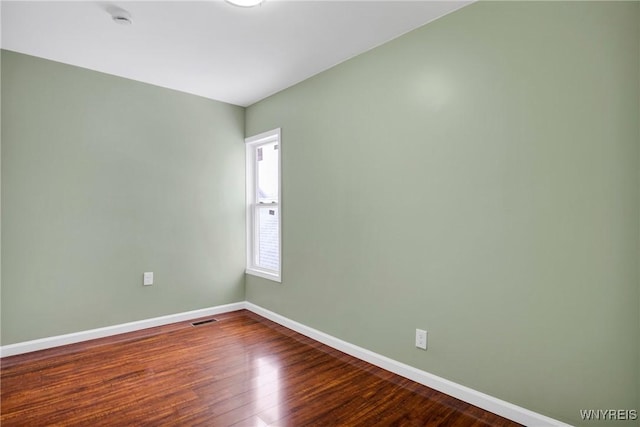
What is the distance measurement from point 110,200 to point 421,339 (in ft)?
9.72

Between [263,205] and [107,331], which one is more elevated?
[263,205]

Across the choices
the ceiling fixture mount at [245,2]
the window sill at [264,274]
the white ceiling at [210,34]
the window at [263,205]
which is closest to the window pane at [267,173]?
the window at [263,205]

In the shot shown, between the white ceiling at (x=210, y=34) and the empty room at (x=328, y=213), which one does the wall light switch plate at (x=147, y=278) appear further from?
the white ceiling at (x=210, y=34)

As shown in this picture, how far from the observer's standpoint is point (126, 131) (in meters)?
3.29

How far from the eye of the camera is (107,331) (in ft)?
10.4

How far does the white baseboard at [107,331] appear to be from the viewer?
2771 millimetres

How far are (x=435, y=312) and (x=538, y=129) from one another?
4.12ft

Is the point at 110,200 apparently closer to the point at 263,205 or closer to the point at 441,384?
the point at 263,205

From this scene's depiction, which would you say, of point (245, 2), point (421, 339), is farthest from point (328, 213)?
point (245, 2)

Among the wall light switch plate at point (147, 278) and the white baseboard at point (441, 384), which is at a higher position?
the wall light switch plate at point (147, 278)

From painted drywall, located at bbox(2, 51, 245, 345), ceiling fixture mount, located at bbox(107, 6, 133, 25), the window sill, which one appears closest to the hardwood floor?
painted drywall, located at bbox(2, 51, 245, 345)

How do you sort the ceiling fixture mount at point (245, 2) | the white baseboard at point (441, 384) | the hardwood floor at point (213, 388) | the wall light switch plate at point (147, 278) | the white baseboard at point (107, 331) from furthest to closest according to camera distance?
the wall light switch plate at point (147, 278) < the white baseboard at point (107, 331) < the ceiling fixture mount at point (245, 2) < the hardwood floor at point (213, 388) < the white baseboard at point (441, 384)

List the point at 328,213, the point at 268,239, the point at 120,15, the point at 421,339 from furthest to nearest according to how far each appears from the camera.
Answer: the point at 268,239 → the point at 328,213 → the point at 421,339 → the point at 120,15

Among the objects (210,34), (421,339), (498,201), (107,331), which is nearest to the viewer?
(498,201)
